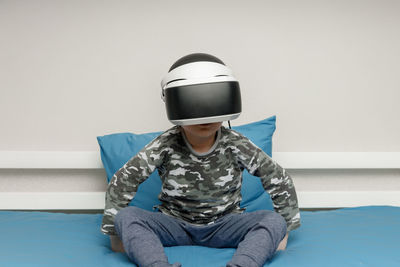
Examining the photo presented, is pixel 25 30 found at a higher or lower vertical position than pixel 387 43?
higher

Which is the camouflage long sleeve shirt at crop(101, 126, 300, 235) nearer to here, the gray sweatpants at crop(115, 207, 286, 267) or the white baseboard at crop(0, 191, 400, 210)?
the gray sweatpants at crop(115, 207, 286, 267)

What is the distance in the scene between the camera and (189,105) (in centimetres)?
89

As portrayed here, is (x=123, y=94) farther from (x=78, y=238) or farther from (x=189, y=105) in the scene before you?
(x=189, y=105)

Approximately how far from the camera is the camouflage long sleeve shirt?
3.57 ft

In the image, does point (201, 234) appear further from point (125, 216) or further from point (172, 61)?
point (172, 61)

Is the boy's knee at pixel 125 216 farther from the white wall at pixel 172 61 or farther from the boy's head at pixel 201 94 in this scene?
the white wall at pixel 172 61

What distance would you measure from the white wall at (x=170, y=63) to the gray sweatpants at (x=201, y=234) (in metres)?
0.58

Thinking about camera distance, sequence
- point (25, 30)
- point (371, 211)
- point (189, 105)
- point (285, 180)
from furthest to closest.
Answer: point (25, 30) < point (371, 211) < point (285, 180) < point (189, 105)

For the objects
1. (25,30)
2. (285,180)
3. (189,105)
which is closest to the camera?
(189,105)

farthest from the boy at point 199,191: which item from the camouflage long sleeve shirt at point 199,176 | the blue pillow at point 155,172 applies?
the blue pillow at point 155,172

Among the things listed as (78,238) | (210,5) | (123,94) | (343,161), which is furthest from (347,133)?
(78,238)

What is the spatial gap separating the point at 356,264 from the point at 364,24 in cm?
106

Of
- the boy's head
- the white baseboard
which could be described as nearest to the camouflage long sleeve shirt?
the boy's head

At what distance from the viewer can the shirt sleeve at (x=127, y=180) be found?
3.54ft
